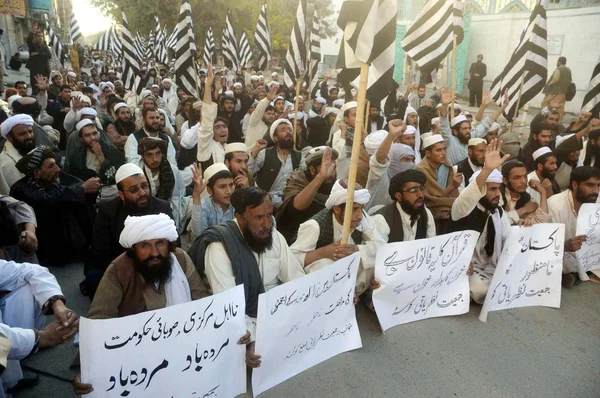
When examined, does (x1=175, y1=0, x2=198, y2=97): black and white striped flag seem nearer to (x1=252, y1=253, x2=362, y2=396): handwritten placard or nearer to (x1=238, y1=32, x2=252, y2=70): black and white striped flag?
(x1=252, y1=253, x2=362, y2=396): handwritten placard

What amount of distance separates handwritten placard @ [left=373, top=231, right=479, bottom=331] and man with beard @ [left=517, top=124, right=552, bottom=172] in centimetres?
308

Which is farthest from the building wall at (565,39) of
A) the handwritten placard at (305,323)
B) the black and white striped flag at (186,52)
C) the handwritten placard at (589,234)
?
the handwritten placard at (305,323)

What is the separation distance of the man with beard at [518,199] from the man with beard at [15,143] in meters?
5.00

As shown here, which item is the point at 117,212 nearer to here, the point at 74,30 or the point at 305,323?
the point at 305,323

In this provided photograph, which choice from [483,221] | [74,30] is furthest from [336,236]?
[74,30]

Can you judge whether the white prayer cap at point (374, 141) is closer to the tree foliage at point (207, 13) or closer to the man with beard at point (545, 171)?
the man with beard at point (545, 171)

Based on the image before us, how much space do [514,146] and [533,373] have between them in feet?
13.7

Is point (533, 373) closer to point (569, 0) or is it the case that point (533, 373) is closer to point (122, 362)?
point (122, 362)

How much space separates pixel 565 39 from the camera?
17.9m

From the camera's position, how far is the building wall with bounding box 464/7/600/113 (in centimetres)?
1702

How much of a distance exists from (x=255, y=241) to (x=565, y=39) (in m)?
19.6

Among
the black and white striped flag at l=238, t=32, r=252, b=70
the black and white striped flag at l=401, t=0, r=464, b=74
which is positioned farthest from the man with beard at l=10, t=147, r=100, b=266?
the black and white striped flag at l=238, t=32, r=252, b=70

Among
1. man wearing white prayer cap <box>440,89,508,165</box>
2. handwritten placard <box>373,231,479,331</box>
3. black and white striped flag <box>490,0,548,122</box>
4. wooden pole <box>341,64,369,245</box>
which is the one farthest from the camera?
black and white striped flag <box>490,0,548,122</box>

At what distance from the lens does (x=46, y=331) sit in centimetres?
228
